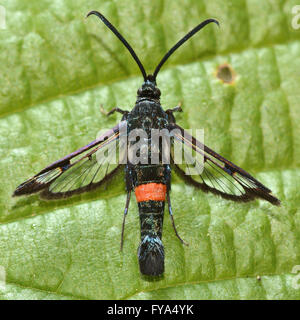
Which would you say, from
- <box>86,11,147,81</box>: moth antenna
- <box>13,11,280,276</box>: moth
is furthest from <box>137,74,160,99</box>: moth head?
<box>86,11,147,81</box>: moth antenna

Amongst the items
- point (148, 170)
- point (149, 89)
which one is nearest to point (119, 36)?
point (149, 89)

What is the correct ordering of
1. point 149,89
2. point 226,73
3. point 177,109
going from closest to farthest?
point 149,89 < point 177,109 < point 226,73

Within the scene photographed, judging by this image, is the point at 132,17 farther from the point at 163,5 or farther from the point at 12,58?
the point at 12,58

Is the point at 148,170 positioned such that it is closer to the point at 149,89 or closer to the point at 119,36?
the point at 149,89

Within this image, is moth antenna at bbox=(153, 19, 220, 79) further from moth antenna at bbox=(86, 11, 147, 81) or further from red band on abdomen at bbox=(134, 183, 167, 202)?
red band on abdomen at bbox=(134, 183, 167, 202)

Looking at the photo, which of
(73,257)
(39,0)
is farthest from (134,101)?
(73,257)

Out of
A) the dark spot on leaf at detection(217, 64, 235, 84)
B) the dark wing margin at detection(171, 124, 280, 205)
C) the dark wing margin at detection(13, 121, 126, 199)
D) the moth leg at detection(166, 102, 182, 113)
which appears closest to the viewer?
the dark wing margin at detection(13, 121, 126, 199)
